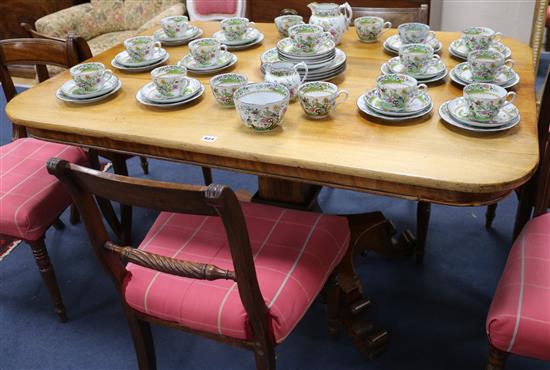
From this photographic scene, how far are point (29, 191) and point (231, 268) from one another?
0.77m

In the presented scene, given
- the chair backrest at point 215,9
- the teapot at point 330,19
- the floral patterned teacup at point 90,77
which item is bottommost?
the chair backrest at point 215,9

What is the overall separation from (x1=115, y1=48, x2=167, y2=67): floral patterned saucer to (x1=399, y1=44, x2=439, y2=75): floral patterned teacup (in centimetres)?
74

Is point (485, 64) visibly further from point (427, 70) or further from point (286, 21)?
point (286, 21)

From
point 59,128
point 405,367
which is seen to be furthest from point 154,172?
point 405,367

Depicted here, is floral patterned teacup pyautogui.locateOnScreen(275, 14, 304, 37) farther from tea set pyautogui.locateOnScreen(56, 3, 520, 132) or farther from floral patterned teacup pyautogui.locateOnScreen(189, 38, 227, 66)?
floral patterned teacup pyautogui.locateOnScreen(189, 38, 227, 66)

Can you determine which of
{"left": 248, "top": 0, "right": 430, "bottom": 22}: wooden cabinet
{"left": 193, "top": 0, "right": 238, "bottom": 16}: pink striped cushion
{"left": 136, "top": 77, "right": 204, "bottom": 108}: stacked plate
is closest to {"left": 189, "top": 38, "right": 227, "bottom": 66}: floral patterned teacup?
{"left": 136, "top": 77, "right": 204, "bottom": 108}: stacked plate

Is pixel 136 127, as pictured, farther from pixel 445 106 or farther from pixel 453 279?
pixel 453 279

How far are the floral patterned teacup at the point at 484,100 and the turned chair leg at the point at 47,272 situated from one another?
124 centimetres

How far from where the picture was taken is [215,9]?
9.08ft

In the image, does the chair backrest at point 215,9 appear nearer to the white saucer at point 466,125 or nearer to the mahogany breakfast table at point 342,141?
the mahogany breakfast table at point 342,141

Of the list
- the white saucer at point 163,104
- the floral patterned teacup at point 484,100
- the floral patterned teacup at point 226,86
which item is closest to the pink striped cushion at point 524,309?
the floral patterned teacup at point 484,100

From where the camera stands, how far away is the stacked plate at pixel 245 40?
1.75m

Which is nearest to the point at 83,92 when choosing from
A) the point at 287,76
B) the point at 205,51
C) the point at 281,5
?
the point at 205,51

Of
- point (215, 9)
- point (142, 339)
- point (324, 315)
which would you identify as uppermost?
point (215, 9)
